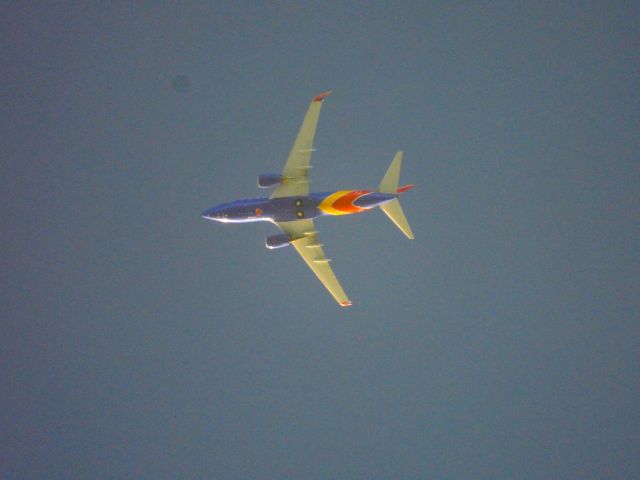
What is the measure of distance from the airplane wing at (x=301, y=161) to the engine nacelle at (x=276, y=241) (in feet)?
8.25

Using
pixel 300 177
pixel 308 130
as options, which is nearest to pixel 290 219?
pixel 300 177

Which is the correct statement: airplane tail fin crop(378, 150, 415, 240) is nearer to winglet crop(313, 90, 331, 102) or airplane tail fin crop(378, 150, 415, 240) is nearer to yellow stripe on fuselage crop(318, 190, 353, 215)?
yellow stripe on fuselage crop(318, 190, 353, 215)

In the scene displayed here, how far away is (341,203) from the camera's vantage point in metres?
39.6

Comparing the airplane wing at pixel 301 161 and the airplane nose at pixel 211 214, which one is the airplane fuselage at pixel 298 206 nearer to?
the airplane nose at pixel 211 214

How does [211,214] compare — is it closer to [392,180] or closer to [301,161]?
[301,161]

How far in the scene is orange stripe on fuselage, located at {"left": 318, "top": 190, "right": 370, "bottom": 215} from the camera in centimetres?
3928

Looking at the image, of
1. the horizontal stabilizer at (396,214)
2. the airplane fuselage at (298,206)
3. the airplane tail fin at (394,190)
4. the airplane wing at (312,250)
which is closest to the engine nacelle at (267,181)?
the airplane fuselage at (298,206)

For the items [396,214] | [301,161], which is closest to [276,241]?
[301,161]

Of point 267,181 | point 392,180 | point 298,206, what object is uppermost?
point 267,181

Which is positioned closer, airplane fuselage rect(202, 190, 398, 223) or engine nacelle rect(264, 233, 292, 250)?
airplane fuselage rect(202, 190, 398, 223)

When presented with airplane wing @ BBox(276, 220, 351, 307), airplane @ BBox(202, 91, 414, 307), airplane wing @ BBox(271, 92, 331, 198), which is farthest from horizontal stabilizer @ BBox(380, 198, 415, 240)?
airplane wing @ BBox(276, 220, 351, 307)

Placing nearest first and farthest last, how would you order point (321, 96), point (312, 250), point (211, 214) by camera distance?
point (321, 96), point (211, 214), point (312, 250)

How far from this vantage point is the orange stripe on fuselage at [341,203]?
3928 centimetres

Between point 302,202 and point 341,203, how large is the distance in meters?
2.32
